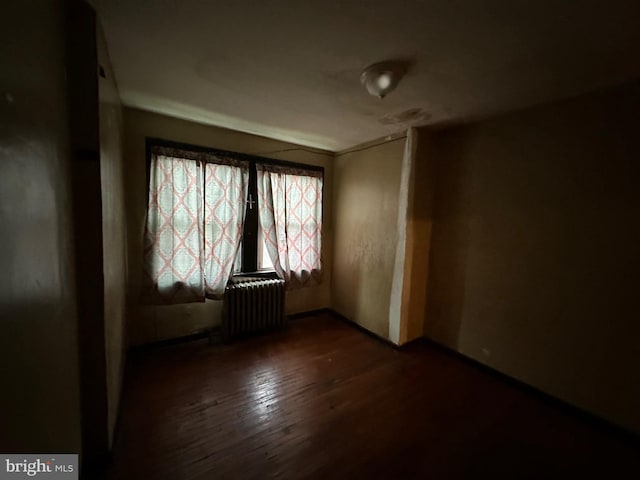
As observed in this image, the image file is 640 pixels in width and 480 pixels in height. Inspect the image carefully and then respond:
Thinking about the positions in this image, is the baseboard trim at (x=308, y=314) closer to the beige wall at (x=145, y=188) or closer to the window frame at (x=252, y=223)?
the window frame at (x=252, y=223)

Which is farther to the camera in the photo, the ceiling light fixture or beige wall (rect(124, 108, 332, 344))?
beige wall (rect(124, 108, 332, 344))

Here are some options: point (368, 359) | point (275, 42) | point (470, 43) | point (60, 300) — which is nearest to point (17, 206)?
point (60, 300)

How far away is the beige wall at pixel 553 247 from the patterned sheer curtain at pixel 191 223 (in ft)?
7.67

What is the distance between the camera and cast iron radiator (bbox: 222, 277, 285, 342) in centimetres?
266

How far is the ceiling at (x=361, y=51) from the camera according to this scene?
1.08 meters

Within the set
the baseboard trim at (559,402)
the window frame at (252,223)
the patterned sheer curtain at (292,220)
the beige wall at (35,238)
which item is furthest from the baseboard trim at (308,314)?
the beige wall at (35,238)

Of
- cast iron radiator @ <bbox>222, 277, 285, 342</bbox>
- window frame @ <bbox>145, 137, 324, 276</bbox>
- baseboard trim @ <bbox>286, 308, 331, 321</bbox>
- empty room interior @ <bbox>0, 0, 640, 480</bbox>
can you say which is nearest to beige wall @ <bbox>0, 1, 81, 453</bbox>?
empty room interior @ <bbox>0, 0, 640, 480</bbox>

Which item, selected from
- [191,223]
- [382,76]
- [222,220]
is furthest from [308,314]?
[382,76]

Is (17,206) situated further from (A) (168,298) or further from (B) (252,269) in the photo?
(B) (252,269)

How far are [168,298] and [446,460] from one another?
256 cm

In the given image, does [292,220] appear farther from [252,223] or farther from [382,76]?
[382,76]

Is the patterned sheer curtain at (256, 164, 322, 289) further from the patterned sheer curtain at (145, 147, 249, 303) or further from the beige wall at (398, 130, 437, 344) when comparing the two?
the beige wall at (398, 130, 437, 344)

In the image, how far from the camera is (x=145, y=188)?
2350mm

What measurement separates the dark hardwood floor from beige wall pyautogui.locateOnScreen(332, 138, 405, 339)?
767 mm
